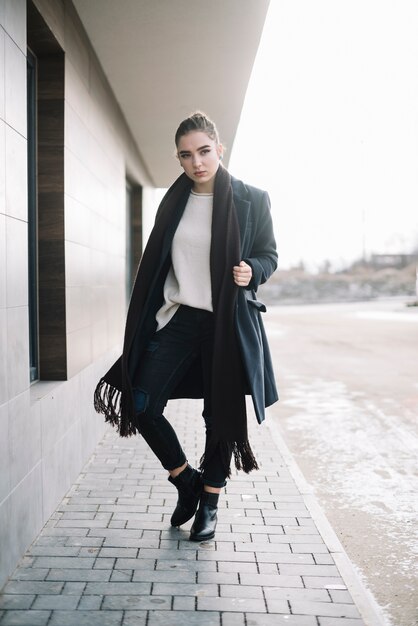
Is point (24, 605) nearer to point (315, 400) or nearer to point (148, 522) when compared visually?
point (148, 522)

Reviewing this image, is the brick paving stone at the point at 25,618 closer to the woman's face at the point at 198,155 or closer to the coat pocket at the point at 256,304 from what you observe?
the coat pocket at the point at 256,304

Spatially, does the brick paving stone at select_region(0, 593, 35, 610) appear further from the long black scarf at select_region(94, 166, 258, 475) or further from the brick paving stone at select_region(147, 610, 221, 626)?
the long black scarf at select_region(94, 166, 258, 475)

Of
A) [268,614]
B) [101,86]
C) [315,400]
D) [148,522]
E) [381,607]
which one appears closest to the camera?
[268,614]

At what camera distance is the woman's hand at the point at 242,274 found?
10.9 feet

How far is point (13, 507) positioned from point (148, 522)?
0.90 m

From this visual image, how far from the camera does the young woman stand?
3.39 meters

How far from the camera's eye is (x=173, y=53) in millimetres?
6023

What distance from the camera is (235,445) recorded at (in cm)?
354

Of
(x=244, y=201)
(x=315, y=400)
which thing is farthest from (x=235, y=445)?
(x=315, y=400)

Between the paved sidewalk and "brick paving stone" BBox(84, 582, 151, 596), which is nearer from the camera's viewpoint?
the paved sidewalk

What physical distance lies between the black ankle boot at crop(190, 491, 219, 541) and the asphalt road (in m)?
0.76

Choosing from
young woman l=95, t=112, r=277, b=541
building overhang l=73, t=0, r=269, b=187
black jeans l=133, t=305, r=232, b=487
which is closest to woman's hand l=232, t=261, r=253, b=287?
young woman l=95, t=112, r=277, b=541

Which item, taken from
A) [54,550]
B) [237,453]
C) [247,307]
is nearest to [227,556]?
[237,453]

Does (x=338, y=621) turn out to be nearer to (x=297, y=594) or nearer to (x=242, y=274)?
(x=297, y=594)
